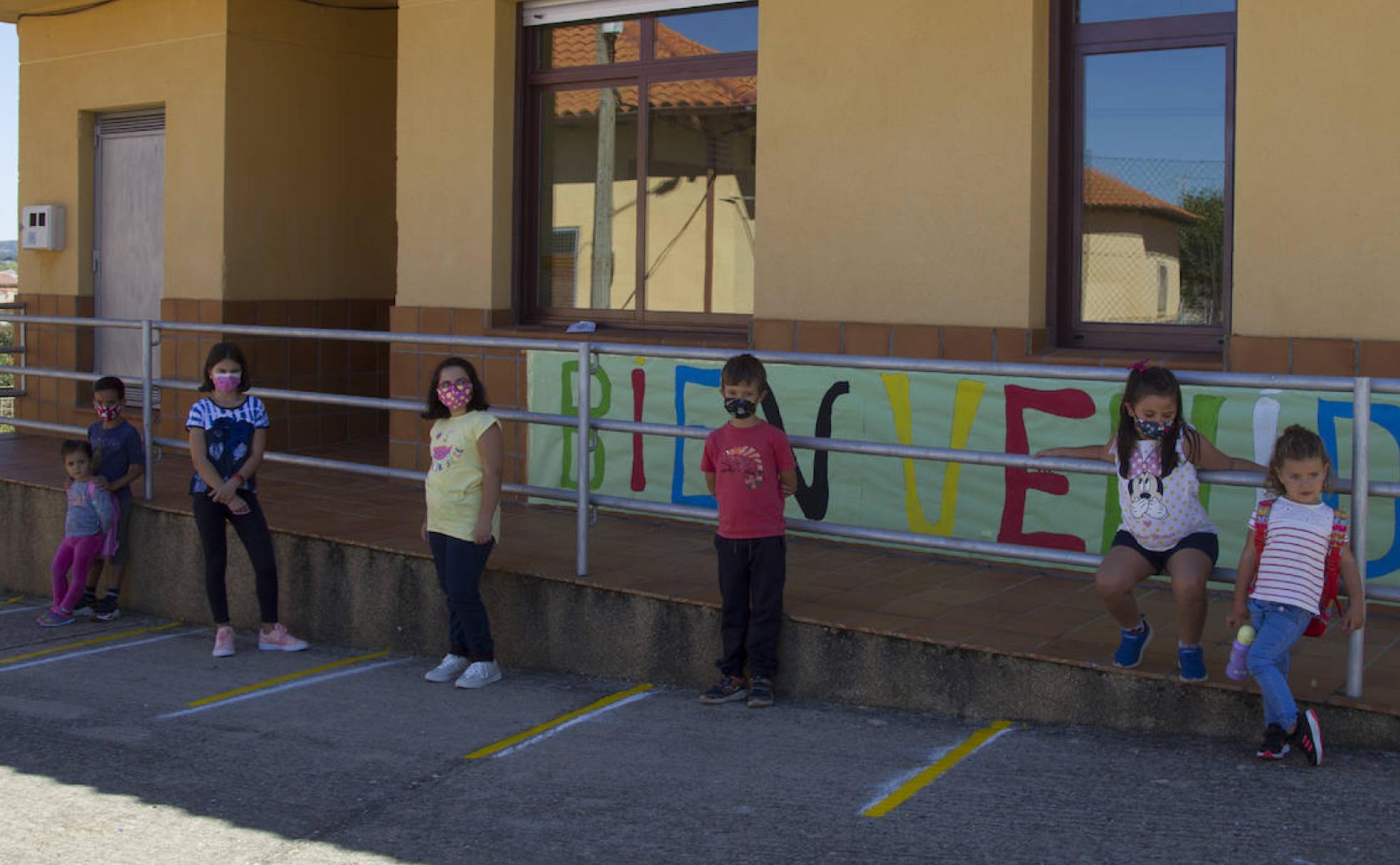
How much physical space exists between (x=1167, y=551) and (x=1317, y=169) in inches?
89.1

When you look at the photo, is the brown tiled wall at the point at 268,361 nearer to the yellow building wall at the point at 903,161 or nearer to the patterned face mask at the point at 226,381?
the patterned face mask at the point at 226,381

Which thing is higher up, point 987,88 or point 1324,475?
point 987,88

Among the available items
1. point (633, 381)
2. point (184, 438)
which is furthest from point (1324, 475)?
point (184, 438)

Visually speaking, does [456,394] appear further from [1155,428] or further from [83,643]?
[83,643]

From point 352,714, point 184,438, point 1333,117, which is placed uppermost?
point 1333,117

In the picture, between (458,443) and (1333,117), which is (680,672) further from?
(1333,117)

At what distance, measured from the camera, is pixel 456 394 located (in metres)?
6.16

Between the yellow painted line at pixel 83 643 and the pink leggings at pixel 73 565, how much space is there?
40 cm

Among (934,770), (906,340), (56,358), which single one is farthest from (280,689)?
(56,358)

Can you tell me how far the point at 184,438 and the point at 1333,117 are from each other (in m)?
8.07

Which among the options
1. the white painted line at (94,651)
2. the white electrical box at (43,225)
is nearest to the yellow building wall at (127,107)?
the white electrical box at (43,225)

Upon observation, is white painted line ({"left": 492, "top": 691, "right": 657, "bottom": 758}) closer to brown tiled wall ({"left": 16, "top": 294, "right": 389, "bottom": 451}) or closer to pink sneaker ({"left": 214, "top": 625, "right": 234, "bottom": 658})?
pink sneaker ({"left": 214, "top": 625, "right": 234, "bottom": 658})

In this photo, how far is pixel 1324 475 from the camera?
15.0 feet

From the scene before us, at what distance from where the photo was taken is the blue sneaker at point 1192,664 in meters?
4.89
